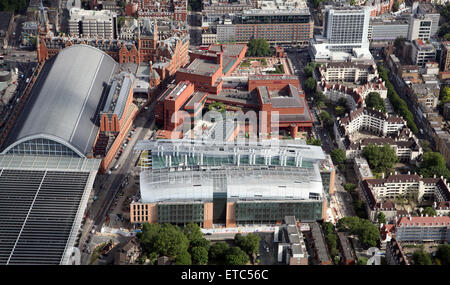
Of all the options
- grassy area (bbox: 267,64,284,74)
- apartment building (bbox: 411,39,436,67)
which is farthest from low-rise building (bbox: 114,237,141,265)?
apartment building (bbox: 411,39,436,67)

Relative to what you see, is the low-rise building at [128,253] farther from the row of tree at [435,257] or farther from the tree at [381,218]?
the row of tree at [435,257]

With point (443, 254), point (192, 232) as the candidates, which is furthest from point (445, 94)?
point (192, 232)

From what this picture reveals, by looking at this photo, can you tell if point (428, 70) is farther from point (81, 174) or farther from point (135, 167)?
point (81, 174)

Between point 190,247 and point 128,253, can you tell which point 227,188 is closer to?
point 190,247

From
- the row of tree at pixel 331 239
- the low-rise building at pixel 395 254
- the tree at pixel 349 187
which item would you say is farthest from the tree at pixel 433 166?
the row of tree at pixel 331 239

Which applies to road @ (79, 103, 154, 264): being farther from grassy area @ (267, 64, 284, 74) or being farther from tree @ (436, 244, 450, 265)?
tree @ (436, 244, 450, 265)
